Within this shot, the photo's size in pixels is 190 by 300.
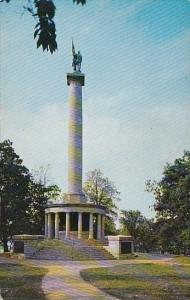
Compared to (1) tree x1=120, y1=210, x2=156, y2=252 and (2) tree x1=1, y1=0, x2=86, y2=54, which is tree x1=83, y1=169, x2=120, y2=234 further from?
(2) tree x1=1, y1=0, x2=86, y2=54

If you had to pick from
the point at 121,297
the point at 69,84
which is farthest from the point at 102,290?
the point at 69,84

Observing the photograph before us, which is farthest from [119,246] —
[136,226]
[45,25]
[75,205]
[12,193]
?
[45,25]

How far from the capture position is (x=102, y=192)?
35.1 meters

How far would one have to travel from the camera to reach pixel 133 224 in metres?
38.9

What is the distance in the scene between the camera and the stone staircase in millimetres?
20703

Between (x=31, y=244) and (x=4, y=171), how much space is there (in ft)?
A: 33.2

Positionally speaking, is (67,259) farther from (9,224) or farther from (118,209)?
(118,209)

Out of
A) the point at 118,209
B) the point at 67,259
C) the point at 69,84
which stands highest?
the point at 69,84

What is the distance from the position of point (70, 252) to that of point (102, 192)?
45.9ft

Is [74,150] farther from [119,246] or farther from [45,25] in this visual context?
[45,25]

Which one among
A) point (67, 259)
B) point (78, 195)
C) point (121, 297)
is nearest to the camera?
point (121, 297)

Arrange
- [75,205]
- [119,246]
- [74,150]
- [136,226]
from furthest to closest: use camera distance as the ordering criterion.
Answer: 1. [136,226]
2. [74,150]
3. [75,205]
4. [119,246]

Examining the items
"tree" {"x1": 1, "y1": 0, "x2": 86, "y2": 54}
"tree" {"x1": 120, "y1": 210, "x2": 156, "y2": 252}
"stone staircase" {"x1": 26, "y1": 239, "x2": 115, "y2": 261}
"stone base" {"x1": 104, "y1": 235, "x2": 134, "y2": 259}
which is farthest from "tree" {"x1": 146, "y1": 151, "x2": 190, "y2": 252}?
"tree" {"x1": 1, "y1": 0, "x2": 86, "y2": 54}

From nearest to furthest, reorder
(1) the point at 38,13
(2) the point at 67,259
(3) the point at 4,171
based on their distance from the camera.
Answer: (1) the point at 38,13
(2) the point at 67,259
(3) the point at 4,171
